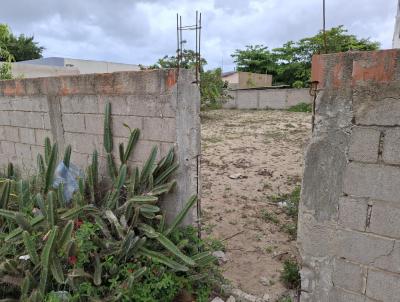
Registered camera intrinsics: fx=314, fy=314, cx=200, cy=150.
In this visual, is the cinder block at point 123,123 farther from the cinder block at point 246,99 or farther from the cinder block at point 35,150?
the cinder block at point 246,99

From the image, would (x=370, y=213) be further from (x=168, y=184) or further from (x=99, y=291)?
(x=99, y=291)

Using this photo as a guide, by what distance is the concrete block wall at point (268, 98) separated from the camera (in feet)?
48.1

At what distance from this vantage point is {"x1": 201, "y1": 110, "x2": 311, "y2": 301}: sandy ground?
2.60m

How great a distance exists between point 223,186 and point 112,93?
7.56 feet

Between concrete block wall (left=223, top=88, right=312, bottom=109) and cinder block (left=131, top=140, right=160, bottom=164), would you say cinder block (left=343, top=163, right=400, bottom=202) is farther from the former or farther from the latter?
concrete block wall (left=223, top=88, right=312, bottom=109)

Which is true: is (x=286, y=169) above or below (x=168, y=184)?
below

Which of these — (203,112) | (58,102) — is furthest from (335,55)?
(203,112)

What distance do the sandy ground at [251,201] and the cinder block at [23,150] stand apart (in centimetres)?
216

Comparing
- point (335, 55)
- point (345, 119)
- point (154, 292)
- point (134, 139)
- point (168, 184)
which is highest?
point (335, 55)

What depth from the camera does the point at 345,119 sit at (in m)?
1.75

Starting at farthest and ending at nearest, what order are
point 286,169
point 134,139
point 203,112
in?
point 203,112
point 286,169
point 134,139

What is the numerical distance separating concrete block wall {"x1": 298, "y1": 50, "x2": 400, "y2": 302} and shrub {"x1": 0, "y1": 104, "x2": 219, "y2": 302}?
2.67 ft

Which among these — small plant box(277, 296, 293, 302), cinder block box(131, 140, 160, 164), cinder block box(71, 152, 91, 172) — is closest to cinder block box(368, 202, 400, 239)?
small plant box(277, 296, 293, 302)

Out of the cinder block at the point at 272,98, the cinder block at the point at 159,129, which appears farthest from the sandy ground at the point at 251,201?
the cinder block at the point at 272,98
